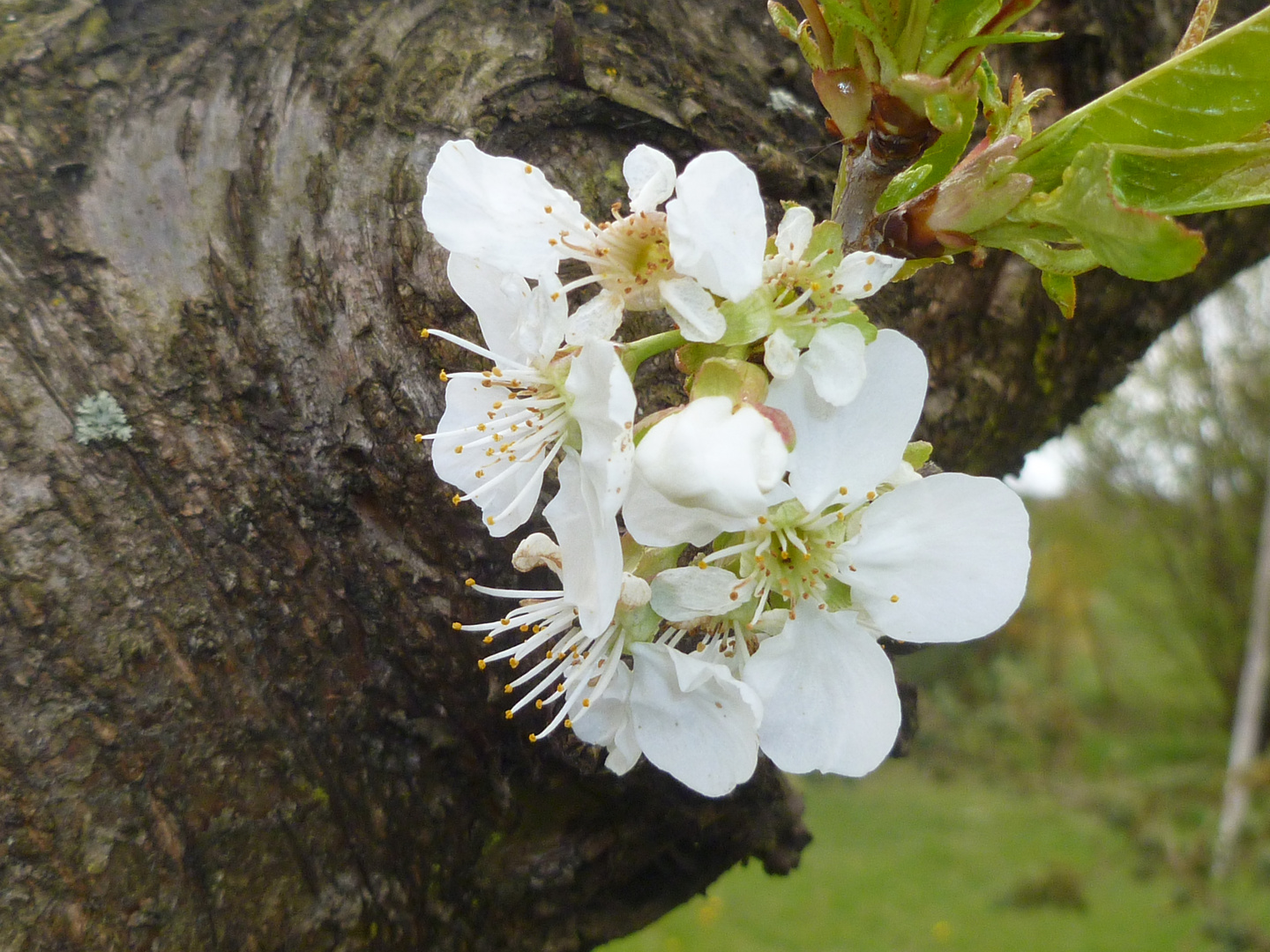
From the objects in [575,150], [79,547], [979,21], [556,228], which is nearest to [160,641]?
[79,547]

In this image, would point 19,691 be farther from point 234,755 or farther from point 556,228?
point 556,228

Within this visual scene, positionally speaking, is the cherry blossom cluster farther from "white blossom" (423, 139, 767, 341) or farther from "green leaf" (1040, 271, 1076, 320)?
"green leaf" (1040, 271, 1076, 320)

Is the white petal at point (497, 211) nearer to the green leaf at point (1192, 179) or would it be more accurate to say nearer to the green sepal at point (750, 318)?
the green sepal at point (750, 318)

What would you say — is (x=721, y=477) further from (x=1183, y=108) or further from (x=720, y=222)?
(x=1183, y=108)

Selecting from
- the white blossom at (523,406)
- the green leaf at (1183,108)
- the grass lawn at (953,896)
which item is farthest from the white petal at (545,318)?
the grass lawn at (953,896)

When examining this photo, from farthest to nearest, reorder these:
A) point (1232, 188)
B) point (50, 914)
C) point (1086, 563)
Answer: point (1086, 563) < point (50, 914) < point (1232, 188)

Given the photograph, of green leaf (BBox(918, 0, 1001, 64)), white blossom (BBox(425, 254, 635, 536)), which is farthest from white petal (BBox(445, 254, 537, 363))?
green leaf (BBox(918, 0, 1001, 64))
